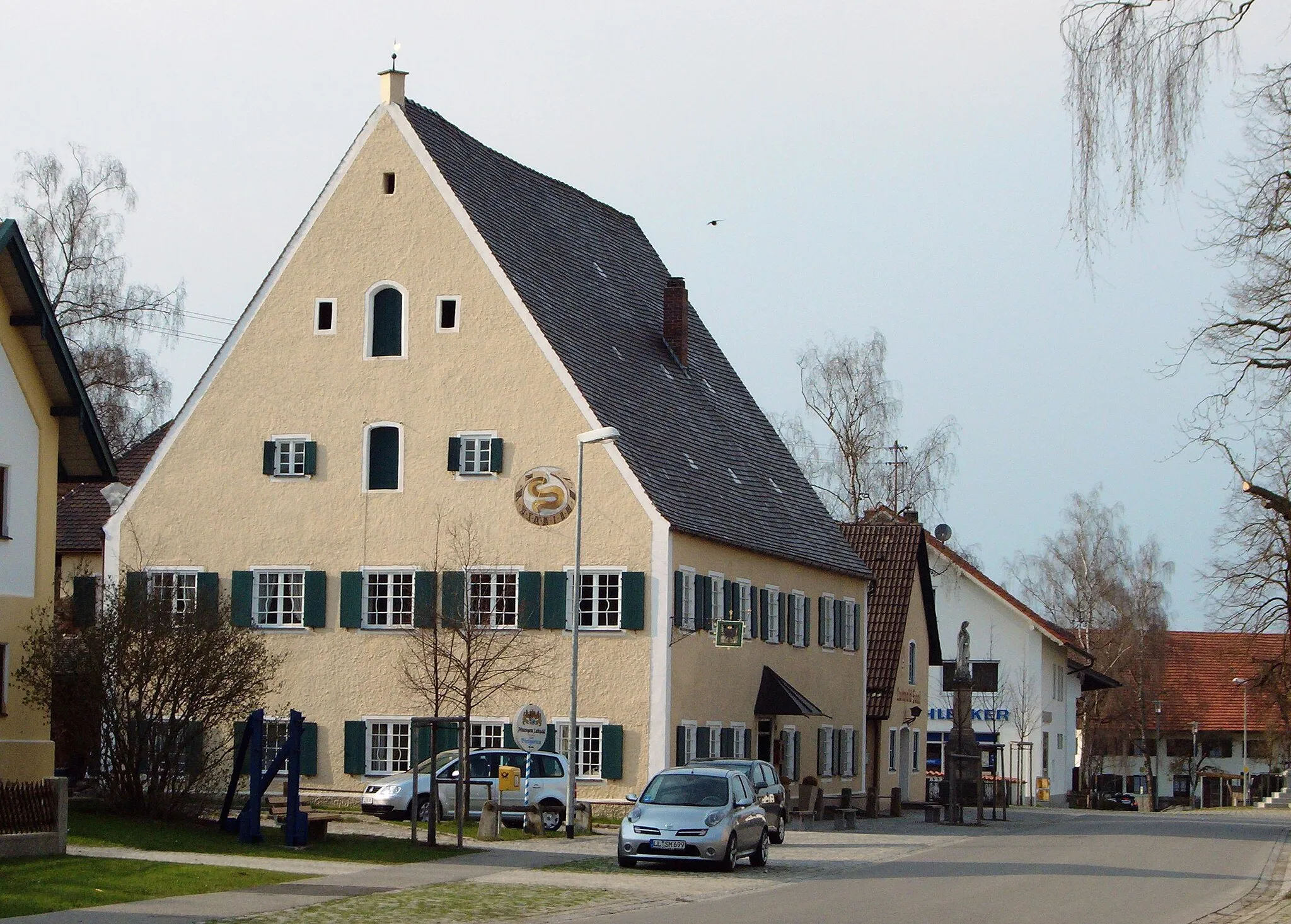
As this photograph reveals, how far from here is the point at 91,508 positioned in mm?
48656

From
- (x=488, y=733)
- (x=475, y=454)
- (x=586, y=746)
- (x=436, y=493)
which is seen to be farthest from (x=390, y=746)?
(x=475, y=454)

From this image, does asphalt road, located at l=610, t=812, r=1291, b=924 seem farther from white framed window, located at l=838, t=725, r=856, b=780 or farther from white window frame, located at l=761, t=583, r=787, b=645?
white framed window, located at l=838, t=725, r=856, b=780

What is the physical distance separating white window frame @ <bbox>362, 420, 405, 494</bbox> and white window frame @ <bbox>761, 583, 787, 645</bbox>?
31.3ft

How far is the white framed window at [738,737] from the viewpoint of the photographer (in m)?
43.4

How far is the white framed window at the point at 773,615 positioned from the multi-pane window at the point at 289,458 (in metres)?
11.5

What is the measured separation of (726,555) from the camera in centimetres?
4362

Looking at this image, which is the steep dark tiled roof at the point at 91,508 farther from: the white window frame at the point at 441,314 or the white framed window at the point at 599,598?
the white framed window at the point at 599,598

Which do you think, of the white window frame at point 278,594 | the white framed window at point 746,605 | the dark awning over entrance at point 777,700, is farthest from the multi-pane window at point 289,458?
the dark awning over entrance at point 777,700

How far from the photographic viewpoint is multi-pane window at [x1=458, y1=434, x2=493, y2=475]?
41.3 m

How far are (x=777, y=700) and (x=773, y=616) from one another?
247cm

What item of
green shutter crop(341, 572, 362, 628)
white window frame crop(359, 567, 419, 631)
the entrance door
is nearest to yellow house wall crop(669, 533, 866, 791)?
the entrance door

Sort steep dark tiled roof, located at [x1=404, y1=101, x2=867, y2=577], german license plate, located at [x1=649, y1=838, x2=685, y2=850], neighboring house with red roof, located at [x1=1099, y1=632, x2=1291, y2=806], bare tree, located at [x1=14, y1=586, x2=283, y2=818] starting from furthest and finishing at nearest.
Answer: neighboring house with red roof, located at [x1=1099, y1=632, x2=1291, y2=806] < steep dark tiled roof, located at [x1=404, y1=101, x2=867, y2=577] < bare tree, located at [x1=14, y1=586, x2=283, y2=818] < german license plate, located at [x1=649, y1=838, x2=685, y2=850]

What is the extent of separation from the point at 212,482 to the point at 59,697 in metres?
14.9

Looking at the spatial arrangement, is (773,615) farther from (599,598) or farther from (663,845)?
(663,845)
